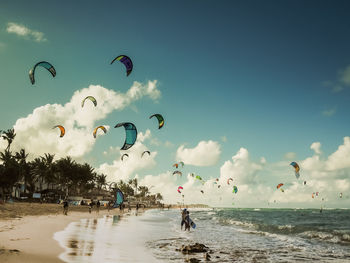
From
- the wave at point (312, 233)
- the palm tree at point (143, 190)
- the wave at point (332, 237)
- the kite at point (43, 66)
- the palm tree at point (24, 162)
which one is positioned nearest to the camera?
the kite at point (43, 66)

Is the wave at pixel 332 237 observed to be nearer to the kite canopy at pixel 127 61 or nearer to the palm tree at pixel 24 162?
the kite canopy at pixel 127 61

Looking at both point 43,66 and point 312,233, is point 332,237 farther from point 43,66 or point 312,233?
point 43,66

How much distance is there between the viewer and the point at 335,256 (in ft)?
42.0

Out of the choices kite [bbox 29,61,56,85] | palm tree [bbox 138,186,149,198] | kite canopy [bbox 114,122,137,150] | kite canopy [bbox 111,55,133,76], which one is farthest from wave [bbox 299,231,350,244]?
palm tree [bbox 138,186,149,198]

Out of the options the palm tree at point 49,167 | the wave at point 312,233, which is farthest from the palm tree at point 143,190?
the wave at point 312,233

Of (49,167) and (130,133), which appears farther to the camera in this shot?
(49,167)

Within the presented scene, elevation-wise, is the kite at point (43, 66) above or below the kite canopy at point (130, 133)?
above

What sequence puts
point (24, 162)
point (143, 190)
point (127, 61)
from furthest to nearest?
point (143, 190) → point (24, 162) → point (127, 61)

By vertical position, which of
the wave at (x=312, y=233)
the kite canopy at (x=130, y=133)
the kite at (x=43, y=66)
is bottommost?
the wave at (x=312, y=233)

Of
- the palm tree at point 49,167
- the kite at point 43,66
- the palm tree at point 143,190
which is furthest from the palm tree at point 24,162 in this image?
the palm tree at point 143,190

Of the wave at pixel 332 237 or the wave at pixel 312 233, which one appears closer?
the wave at pixel 332 237

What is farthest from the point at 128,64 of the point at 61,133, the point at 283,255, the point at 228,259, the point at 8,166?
the point at 8,166

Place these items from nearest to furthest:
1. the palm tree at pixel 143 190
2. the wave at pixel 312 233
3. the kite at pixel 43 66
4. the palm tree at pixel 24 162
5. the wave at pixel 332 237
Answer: the kite at pixel 43 66
the wave at pixel 332 237
the wave at pixel 312 233
the palm tree at pixel 24 162
the palm tree at pixel 143 190

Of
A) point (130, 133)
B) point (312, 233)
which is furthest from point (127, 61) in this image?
point (312, 233)
